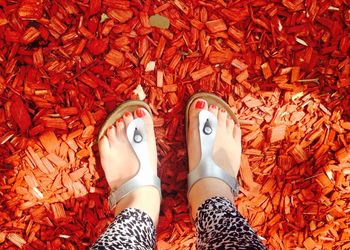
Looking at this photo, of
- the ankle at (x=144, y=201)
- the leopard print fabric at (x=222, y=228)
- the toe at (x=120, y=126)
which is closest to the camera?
the leopard print fabric at (x=222, y=228)

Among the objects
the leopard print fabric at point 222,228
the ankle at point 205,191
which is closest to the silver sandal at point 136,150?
the ankle at point 205,191

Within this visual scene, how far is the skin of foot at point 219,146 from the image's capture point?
1.41 m

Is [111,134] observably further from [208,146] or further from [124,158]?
[208,146]

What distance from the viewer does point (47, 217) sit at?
1422 millimetres

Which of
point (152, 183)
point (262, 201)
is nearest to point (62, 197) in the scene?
point (152, 183)

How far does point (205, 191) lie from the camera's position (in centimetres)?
136

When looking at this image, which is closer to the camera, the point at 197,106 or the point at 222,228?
the point at 222,228

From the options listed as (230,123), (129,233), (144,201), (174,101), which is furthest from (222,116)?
(129,233)

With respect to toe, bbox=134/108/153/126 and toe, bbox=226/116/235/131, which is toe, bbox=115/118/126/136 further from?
toe, bbox=226/116/235/131

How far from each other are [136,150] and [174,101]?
19 centimetres

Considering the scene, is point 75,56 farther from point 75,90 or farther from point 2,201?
point 2,201

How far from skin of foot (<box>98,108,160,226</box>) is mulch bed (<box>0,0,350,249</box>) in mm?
41

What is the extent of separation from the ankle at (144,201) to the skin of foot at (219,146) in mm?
106

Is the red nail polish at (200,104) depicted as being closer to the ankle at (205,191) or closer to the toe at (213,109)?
the toe at (213,109)
